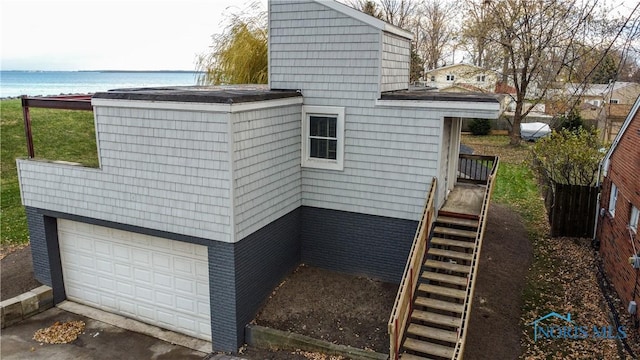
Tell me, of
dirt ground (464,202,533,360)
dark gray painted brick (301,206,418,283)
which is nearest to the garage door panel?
dark gray painted brick (301,206,418,283)

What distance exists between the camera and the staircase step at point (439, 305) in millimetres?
8440

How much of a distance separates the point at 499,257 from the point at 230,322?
7623mm

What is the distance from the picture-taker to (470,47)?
32312mm

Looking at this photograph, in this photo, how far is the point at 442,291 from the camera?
877 centimetres

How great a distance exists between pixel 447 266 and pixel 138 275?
669 cm

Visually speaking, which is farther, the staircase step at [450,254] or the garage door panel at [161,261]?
the garage door panel at [161,261]

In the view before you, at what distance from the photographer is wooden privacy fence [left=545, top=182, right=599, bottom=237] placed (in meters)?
13.6

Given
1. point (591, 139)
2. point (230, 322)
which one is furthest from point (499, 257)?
point (230, 322)

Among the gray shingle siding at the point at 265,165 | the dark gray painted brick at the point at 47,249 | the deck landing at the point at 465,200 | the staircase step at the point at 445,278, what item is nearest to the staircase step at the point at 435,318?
the staircase step at the point at 445,278

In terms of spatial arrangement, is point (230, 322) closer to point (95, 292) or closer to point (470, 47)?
point (95, 292)

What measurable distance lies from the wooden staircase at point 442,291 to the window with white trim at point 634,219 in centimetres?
324

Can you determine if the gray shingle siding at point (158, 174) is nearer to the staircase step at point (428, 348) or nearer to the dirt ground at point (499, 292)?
the staircase step at point (428, 348)

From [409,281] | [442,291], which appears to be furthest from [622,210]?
[409,281]

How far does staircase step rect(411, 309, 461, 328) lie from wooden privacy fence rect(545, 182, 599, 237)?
7.27 metres
